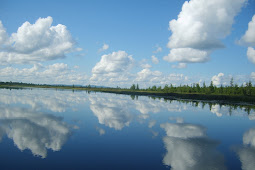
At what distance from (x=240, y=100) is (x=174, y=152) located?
10951 cm

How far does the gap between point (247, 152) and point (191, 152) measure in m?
6.90

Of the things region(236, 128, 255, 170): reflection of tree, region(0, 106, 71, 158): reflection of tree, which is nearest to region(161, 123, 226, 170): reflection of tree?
region(236, 128, 255, 170): reflection of tree

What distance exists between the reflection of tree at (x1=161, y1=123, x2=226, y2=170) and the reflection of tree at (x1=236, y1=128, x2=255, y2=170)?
199 centimetres

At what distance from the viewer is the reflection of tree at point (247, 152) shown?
1755 cm

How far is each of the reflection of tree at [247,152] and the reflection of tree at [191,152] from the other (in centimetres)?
199

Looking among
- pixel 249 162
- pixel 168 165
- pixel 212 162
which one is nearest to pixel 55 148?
pixel 168 165

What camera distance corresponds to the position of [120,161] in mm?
17359

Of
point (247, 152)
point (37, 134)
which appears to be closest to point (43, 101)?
point (37, 134)

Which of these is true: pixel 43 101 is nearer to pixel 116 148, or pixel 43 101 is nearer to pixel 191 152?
pixel 116 148

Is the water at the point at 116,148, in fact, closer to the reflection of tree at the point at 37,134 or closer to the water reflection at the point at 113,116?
the reflection of tree at the point at 37,134

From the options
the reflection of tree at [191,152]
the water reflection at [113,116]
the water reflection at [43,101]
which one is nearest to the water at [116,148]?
the reflection of tree at [191,152]

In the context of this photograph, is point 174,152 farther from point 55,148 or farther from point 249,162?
point 55,148

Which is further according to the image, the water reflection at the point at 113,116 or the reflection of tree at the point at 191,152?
the water reflection at the point at 113,116

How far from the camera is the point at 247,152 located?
21.4m
